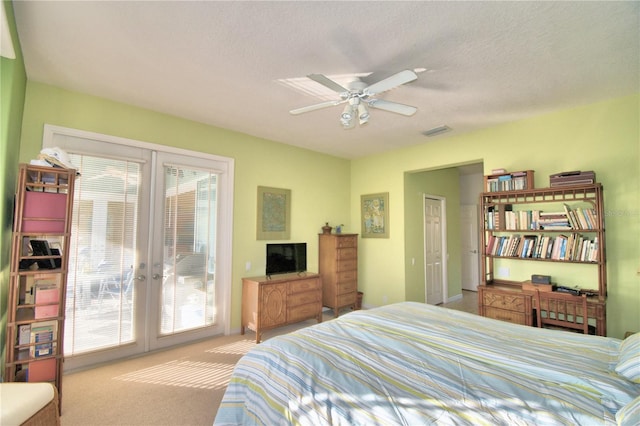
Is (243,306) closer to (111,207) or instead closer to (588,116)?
(111,207)

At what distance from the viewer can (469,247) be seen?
662 cm

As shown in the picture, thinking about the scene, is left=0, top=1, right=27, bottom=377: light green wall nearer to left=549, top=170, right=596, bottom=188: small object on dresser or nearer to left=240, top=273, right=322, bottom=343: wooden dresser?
left=240, top=273, right=322, bottom=343: wooden dresser

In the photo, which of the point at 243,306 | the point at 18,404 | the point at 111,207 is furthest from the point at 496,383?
the point at 111,207

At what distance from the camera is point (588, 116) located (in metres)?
3.12

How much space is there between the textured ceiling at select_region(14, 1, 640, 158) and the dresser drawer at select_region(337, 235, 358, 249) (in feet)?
7.13

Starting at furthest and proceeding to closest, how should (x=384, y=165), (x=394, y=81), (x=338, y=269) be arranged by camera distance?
1. (x=384, y=165)
2. (x=338, y=269)
3. (x=394, y=81)

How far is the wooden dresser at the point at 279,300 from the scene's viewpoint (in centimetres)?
368

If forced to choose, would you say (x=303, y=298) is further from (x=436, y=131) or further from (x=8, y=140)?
(x=8, y=140)

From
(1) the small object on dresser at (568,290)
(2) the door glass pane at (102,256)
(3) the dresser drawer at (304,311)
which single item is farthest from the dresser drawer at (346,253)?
(2) the door glass pane at (102,256)

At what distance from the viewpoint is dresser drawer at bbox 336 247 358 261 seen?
4.70 metres

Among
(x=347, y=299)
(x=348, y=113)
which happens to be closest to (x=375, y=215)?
(x=347, y=299)

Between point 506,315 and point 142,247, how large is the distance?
4103 millimetres

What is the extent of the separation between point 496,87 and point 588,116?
128cm

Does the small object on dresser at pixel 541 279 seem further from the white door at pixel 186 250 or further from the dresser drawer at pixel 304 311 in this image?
the white door at pixel 186 250
